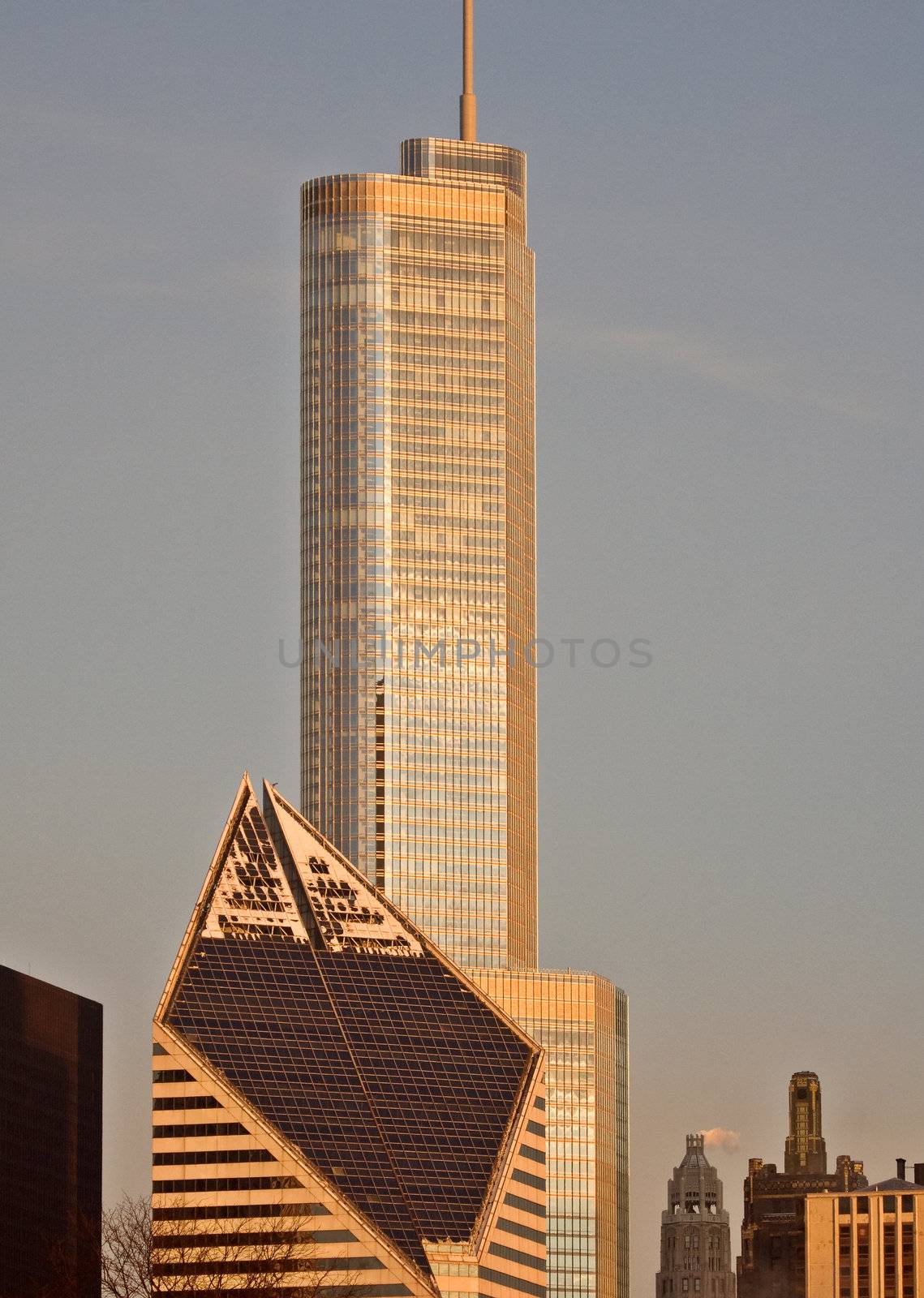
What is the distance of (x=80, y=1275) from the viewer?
166 meters

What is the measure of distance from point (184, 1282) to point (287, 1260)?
18.6 ft

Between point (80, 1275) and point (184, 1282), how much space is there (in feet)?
17.0

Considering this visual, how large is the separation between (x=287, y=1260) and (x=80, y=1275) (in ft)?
34.5

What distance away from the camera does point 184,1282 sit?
165750 mm

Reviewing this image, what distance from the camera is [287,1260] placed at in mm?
164000
